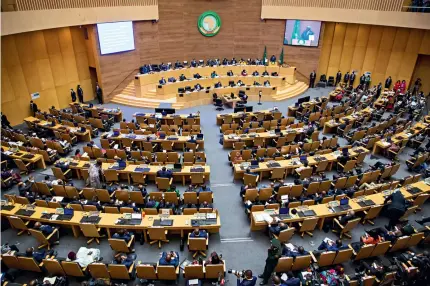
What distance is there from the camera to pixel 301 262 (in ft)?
25.8

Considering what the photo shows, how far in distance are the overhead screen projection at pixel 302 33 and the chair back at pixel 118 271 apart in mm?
21123

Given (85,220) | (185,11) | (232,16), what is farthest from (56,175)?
(232,16)

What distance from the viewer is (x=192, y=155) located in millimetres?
12719

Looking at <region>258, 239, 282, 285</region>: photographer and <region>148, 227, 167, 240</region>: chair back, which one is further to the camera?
<region>148, 227, 167, 240</region>: chair back

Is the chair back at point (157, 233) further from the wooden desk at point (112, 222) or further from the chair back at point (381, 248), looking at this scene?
the chair back at point (381, 248)

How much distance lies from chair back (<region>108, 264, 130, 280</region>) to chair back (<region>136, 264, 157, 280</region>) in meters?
0.29

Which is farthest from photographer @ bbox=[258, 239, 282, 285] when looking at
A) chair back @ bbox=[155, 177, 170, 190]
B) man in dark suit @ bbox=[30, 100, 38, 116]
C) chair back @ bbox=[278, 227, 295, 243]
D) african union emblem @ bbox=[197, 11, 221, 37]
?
african union emblem @ bbox=[197, 11, 221, 37]

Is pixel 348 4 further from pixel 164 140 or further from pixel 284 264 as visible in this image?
pixel 284 264

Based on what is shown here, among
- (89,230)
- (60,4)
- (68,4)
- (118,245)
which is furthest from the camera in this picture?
(68,4)

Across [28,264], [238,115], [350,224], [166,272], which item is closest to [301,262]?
[350,224]

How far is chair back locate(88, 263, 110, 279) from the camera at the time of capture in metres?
7.43

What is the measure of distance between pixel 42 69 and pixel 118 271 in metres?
15.5

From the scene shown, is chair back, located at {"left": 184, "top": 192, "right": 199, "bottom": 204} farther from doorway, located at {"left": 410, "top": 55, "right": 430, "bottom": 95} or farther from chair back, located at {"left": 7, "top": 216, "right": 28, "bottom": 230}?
doorway, located at {"left": 410, "top": 55, "right": 430, "bottom": 95}

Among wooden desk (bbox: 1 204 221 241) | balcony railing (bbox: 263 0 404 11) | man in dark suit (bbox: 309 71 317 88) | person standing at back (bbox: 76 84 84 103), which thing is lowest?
wooden desk (bbox: 1 204 221 241)
